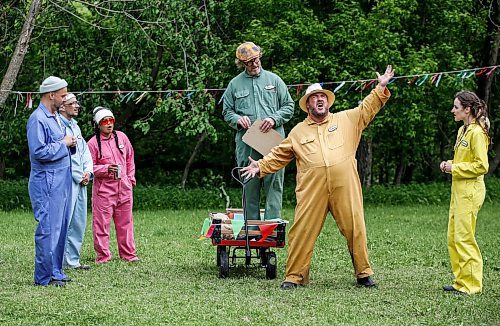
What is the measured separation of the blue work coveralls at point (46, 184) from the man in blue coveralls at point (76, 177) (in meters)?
1.03

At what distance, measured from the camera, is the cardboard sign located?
9000 millimetres

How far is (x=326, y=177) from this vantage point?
8047mm

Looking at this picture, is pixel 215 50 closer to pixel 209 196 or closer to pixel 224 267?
pixel 209 196

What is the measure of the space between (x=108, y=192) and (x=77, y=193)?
84cm

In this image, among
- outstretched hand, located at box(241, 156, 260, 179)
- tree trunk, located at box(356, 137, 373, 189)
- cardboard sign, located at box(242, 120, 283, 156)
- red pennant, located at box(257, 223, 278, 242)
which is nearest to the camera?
outstretched hand, located at box(241, 156, 260, 179)

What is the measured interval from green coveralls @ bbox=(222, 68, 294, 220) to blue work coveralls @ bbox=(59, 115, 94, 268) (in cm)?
164

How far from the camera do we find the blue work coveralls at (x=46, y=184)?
26.2 feet

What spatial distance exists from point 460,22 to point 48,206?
16027 mm

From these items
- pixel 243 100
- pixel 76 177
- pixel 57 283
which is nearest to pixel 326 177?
pixel 243 100

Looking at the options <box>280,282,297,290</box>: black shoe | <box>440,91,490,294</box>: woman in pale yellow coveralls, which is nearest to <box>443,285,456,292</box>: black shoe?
<box>440,91,490,294</box>: woman in pale yellow coveralls

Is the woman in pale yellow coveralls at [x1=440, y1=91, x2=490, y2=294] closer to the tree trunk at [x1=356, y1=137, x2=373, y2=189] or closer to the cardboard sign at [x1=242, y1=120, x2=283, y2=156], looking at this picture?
the cardboard sign at [x1=242, y1=120, x2=283, y2=156]

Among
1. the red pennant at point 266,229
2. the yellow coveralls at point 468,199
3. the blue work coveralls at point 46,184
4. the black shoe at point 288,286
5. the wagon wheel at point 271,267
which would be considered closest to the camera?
the yellow coveralls at point 468,199

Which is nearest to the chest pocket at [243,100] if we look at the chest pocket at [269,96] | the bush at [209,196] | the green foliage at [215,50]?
the chest pocket at [269,96]

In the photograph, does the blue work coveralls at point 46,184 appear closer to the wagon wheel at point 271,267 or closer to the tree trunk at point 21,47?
the wagon wheel at point 271,267
